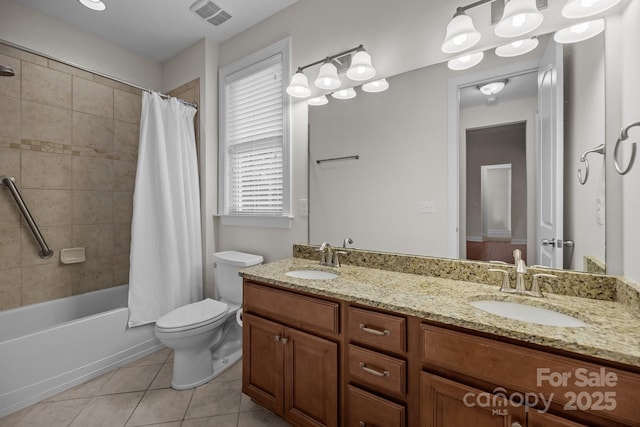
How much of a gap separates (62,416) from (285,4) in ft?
9.99

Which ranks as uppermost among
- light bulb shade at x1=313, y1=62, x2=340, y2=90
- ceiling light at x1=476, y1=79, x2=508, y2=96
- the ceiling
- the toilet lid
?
the ceiling

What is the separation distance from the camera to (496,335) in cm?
88

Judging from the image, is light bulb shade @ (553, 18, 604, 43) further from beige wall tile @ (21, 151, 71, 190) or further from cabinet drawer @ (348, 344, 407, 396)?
beige wall tile @ (21, 151, 71, 190)

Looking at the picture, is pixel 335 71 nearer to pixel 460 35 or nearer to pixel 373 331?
pixel 460 35

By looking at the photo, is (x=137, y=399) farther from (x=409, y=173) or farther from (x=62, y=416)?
(x=409, y=173)

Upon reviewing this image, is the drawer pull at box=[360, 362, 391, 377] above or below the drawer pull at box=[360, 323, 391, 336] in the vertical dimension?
below

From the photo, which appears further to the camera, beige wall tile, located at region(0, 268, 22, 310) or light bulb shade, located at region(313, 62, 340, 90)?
beige wall tile, located at region(0, 268, 22, 310)

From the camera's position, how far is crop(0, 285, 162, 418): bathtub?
165 centimetres

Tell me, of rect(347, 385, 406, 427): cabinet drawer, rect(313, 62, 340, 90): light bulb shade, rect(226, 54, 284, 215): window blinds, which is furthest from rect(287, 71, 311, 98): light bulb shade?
rect(347, 385, 406, 427): cabinet drawer

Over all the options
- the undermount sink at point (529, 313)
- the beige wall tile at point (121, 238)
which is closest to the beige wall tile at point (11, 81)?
the beige wall tile at point (121, 238)

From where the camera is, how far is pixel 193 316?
75.9 inches

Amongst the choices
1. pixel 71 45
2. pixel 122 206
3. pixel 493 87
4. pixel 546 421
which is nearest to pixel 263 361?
pixel 546 421

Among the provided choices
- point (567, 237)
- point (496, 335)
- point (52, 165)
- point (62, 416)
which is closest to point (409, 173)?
point (567, 237)

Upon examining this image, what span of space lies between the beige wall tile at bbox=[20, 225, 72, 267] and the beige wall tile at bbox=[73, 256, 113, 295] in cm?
20
